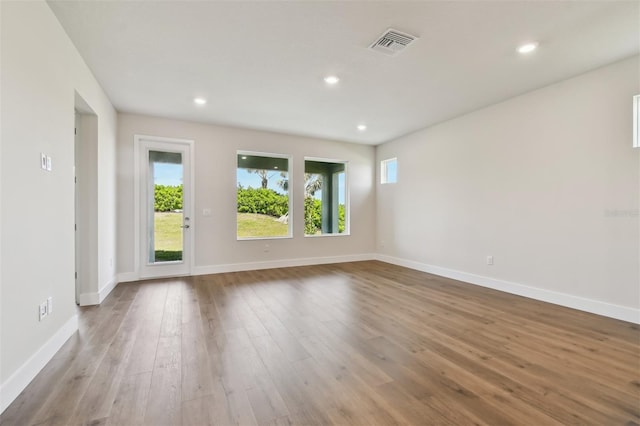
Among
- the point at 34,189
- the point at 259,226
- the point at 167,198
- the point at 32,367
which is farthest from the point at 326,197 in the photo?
the point at 32,367

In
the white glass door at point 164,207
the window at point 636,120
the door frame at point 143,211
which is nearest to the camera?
the window at point 636,120

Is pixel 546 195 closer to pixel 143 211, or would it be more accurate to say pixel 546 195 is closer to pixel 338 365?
pixel 338 365

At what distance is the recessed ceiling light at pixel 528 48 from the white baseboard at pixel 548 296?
2845mm

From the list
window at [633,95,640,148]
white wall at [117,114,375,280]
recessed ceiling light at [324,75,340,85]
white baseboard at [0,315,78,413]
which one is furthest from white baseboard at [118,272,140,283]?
window at [633,95,640,148]

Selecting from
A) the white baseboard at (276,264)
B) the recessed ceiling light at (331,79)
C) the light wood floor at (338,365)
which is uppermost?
the recessed ceiling light at (331,79)

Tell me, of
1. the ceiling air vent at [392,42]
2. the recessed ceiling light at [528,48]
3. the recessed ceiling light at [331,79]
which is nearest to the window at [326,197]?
the recessed ceiling light at [331,79]

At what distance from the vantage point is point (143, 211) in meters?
4.77

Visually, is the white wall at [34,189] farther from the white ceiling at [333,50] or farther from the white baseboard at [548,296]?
the white baseboard at [548,296]

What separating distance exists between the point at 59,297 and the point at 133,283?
230cm

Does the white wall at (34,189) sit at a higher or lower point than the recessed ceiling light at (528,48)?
lower

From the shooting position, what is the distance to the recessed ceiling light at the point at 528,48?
2699 millimetres

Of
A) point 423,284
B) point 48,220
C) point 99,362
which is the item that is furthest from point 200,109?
point 423,284

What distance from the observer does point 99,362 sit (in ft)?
7.04

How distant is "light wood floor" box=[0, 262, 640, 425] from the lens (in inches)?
63.0
